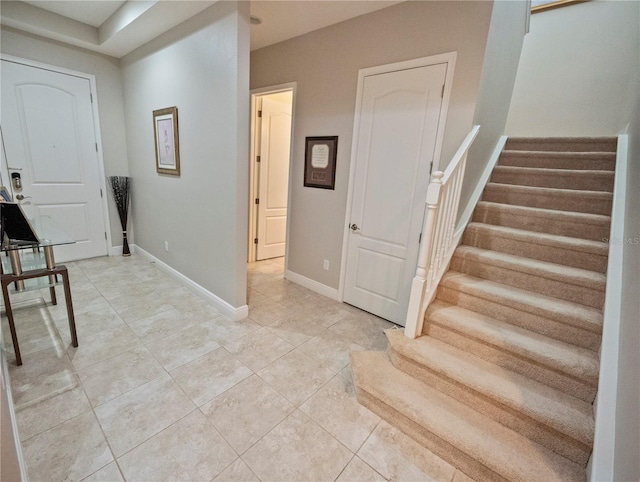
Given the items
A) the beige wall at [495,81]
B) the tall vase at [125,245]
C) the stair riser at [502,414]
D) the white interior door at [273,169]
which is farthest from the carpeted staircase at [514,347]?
the tall vase at [125,245]

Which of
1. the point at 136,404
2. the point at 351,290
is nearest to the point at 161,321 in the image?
the point at 136,404

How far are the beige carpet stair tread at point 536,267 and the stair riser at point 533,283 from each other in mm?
23

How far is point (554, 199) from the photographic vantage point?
2.35 metres

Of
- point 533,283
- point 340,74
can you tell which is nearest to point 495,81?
point 340,74

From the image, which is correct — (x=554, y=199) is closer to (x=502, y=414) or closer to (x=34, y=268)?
(x=502, y=414)

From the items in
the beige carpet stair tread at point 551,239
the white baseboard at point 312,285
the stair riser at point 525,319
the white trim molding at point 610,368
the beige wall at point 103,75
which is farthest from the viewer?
the white baseboard at point 312,285

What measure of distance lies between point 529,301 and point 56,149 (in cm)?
484

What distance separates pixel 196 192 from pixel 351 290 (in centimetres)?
180

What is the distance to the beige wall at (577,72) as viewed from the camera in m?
3.15

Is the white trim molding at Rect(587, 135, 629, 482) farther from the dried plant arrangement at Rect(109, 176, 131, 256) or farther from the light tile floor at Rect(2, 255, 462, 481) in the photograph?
the dried plant arrangement at Rect(109, 176, 131, 256)

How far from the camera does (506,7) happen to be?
82.3 inches

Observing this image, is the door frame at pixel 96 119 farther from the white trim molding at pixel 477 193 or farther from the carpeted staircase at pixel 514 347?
the white trim molding at pixel 477 193

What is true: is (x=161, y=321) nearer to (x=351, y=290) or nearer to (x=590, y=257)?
(x=351, y=290)

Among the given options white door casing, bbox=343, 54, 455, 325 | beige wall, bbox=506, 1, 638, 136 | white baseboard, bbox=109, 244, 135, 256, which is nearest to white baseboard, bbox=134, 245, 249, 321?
white baseboard, bbox=109, 244, 135, 256
